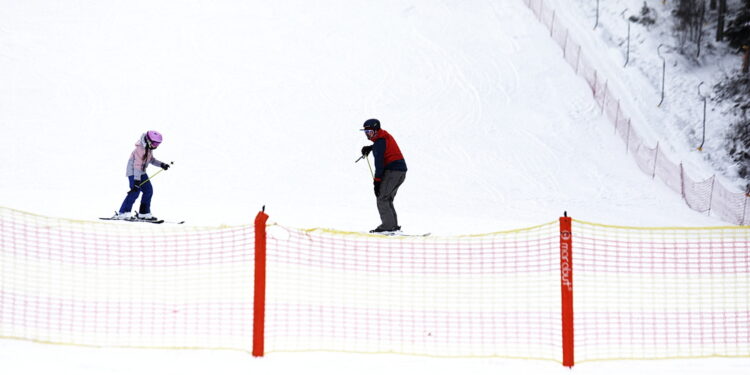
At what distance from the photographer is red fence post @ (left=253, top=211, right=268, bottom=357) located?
634 cm

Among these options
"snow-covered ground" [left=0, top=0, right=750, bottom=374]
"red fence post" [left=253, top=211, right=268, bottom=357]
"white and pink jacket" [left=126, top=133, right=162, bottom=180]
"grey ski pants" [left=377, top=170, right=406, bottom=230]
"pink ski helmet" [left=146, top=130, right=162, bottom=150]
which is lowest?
"red fence post" [left=253, top=211, right=268, bottom=357]

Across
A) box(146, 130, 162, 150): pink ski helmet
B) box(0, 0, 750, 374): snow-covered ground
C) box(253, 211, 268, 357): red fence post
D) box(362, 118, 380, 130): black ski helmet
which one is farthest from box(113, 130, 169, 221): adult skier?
box(253, 211, 268, 357): red fence post

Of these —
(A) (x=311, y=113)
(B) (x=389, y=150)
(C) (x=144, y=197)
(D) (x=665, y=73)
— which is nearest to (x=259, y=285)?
(B) (x=389, y=150)

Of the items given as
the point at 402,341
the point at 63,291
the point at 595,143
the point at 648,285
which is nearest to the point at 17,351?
the point at 63,291

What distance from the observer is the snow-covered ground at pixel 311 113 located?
59.5 feet

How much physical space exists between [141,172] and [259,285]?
554 centimetres

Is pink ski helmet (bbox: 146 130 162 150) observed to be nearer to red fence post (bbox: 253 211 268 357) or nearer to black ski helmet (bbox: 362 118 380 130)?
black ski helmet (bbox: 362 118 380 130)

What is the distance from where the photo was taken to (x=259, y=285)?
638 centimetres

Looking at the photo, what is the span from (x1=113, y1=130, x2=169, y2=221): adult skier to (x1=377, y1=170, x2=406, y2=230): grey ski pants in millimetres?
2940

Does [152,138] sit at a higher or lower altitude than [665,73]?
lower

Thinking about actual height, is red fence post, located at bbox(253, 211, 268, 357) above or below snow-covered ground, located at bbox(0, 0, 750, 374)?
below

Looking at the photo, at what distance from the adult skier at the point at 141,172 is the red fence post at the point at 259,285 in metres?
5.19

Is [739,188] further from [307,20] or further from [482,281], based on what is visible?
[482,281]

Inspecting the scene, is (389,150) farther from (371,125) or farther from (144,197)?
(144,197)
